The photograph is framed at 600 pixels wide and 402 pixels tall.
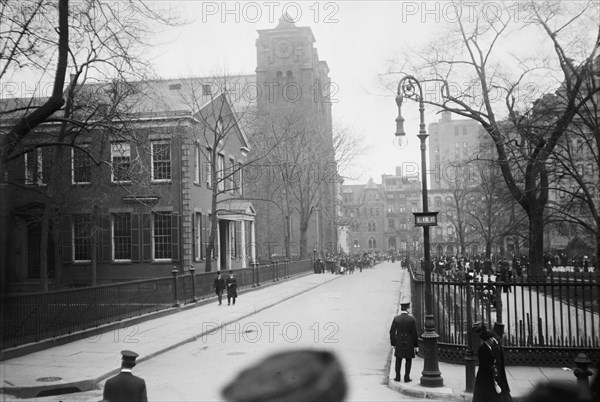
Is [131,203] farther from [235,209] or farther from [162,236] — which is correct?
[235,209]

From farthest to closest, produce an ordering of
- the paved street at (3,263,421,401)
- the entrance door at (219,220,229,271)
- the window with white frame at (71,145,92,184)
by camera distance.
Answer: the entrance door at (219,220,229,271), the window with white frame at (71,145,92,184), the paved street at (3,263,421,401)

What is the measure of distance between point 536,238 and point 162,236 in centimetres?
1991

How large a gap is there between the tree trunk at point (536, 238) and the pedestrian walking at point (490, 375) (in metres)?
18.0

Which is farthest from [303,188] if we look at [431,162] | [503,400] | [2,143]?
[431,162]

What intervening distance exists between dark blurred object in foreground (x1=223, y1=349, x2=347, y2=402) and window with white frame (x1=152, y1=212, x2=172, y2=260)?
29555mm

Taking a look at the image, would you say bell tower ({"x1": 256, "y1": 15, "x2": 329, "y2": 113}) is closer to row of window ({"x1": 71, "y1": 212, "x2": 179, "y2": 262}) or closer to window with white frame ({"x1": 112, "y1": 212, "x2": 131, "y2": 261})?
row of window ({"x1": 71, "y1": 212, "x2": 179, "y2": 262})

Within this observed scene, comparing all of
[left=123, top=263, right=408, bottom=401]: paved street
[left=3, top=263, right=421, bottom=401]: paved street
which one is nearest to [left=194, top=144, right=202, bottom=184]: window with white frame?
[left=3, top=263, right=421, bottom=401]: paved street

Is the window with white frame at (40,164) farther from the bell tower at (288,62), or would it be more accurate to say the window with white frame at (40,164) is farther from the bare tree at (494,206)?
the bell tower at (288,62)

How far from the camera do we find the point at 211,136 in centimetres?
3844

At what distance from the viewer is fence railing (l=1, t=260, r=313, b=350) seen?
→ 14.1 meters

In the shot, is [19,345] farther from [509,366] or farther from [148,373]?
[509,366]

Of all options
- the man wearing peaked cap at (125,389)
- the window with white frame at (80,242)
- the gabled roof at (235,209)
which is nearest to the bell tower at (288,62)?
the gabled roof at (235,209)

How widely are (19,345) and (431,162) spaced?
130 meters

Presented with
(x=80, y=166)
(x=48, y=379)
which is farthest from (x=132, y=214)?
(x=48, y=379)
